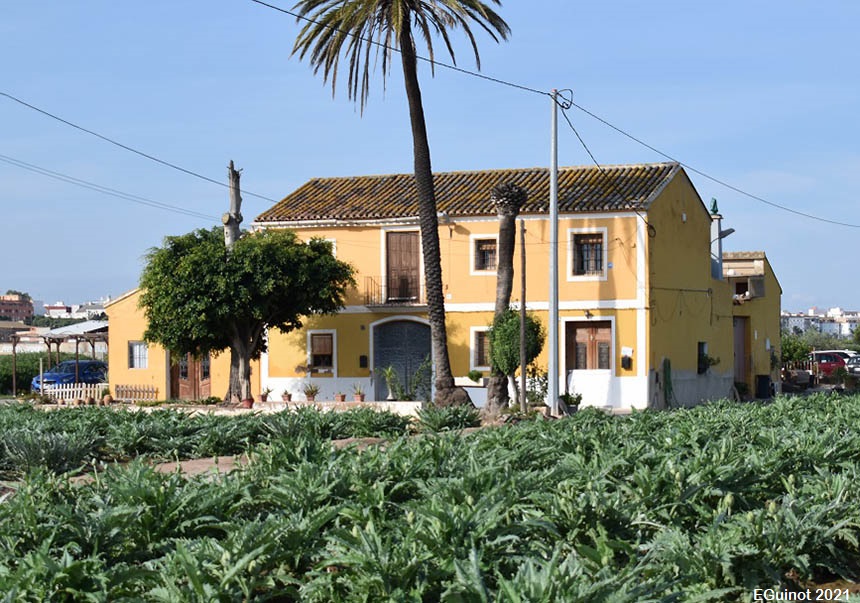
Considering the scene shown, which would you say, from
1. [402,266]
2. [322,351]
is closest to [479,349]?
[402,266]

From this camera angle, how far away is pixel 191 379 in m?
37.7

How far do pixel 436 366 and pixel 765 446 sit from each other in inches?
622

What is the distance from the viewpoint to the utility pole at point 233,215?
1265 inches

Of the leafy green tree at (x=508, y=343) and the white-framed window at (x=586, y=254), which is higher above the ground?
the white-framed window at (x=586, y=254)

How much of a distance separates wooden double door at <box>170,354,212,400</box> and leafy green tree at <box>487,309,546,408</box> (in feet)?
44.1

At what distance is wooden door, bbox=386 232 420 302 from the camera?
115 ft

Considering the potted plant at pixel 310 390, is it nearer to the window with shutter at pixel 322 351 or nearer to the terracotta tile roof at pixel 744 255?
the window with shutter at pixel 322 351

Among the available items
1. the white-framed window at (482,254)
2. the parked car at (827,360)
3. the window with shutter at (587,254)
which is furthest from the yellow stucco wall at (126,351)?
the parked car at (827,360)

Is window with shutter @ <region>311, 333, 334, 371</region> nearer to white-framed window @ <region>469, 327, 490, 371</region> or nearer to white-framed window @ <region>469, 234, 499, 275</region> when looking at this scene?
white-framed window @ <region>469, 327, 490, 371</region>

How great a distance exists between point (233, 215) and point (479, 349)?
8.40 metres

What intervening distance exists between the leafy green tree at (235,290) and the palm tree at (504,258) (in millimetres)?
6441

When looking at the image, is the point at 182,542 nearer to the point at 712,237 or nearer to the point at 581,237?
the point at 581,237

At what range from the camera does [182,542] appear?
698 cm

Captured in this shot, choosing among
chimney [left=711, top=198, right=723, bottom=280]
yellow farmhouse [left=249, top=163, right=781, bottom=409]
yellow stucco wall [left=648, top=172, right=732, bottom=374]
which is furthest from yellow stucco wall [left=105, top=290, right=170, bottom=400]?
chimney [left=711, top=198, right=723, bottom=280]
